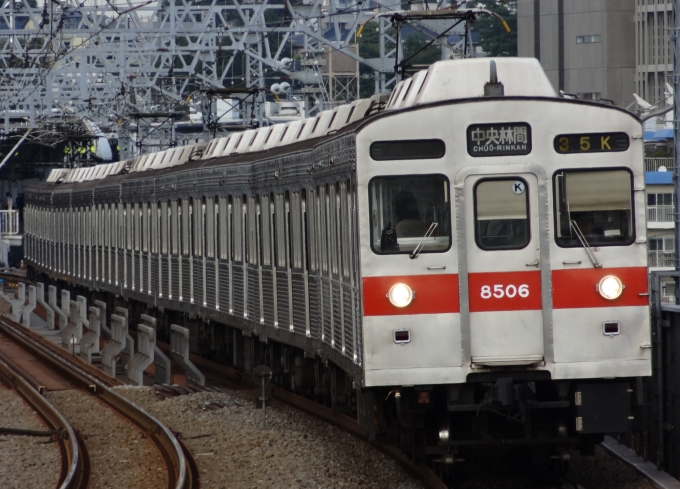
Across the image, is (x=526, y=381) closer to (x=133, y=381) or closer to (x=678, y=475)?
(x=678, y=475)

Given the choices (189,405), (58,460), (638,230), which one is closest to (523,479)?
(638,230)

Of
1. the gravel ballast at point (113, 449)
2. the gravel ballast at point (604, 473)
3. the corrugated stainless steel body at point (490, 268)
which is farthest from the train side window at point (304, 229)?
the gravel ballast at point (604, 473)

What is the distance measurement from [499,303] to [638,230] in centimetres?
100

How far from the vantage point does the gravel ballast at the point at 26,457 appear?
425 inches

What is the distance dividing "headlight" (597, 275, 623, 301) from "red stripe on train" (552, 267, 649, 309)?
0.03 meters

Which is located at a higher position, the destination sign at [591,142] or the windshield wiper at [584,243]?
the destination sign at [591,142]

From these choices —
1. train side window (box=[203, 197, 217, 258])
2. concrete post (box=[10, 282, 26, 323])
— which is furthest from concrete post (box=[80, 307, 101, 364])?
concrete post (box=[10, 282, 26, 323])

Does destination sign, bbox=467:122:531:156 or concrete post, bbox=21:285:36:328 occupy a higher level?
destination sign, bbox=467:122:531:156

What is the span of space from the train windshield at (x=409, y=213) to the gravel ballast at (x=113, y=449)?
2860 mm

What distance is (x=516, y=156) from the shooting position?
877 centimetres

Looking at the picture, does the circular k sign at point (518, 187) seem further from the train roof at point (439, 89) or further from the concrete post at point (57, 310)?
the concrete post at point (57, 310)

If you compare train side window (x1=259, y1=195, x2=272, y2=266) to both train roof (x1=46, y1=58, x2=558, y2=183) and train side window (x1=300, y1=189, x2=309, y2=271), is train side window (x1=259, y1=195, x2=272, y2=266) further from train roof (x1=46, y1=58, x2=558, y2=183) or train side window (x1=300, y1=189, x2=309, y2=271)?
train side window (x1=300, y1=189, x2=309, y2=271)

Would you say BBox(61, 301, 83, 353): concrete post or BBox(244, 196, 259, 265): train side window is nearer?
BBox(244, 196, 259, 265): train side window

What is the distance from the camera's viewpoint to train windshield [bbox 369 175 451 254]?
28.9ft
